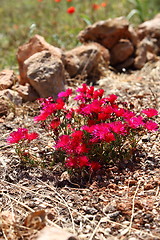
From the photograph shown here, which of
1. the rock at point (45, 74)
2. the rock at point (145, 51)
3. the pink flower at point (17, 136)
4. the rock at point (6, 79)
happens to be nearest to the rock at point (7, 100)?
the rock at point (6, 79)

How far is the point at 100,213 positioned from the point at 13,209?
0.61 metres

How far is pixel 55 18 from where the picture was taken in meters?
8.72

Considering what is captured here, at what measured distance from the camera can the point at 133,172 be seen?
2.87 m

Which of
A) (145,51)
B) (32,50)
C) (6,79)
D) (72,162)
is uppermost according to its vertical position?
(32,50)

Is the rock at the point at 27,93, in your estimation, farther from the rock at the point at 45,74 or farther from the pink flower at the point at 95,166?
the pink flower at the point at 95,166

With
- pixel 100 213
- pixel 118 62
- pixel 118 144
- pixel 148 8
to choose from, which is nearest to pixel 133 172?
pixel 118 144

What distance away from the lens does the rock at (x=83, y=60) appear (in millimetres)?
4902

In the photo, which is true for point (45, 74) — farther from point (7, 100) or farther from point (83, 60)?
point (83, 60)

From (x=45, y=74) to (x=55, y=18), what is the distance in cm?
497

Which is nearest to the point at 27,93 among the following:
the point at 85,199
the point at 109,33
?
the point at 109,33

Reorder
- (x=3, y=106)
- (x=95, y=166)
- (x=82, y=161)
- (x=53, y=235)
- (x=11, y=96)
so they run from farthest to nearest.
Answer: (x=11, y=96) < (x=3, y=106) < (x=95, y=166) < (x=82, y=161) < (x=53, y=235)

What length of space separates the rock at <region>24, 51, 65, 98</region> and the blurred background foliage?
168cm

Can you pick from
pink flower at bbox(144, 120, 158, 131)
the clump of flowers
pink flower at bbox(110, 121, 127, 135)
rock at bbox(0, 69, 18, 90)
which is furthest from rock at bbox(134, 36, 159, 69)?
pink flower at bbox(110, 121, 127, 135)

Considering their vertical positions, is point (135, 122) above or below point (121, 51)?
above
